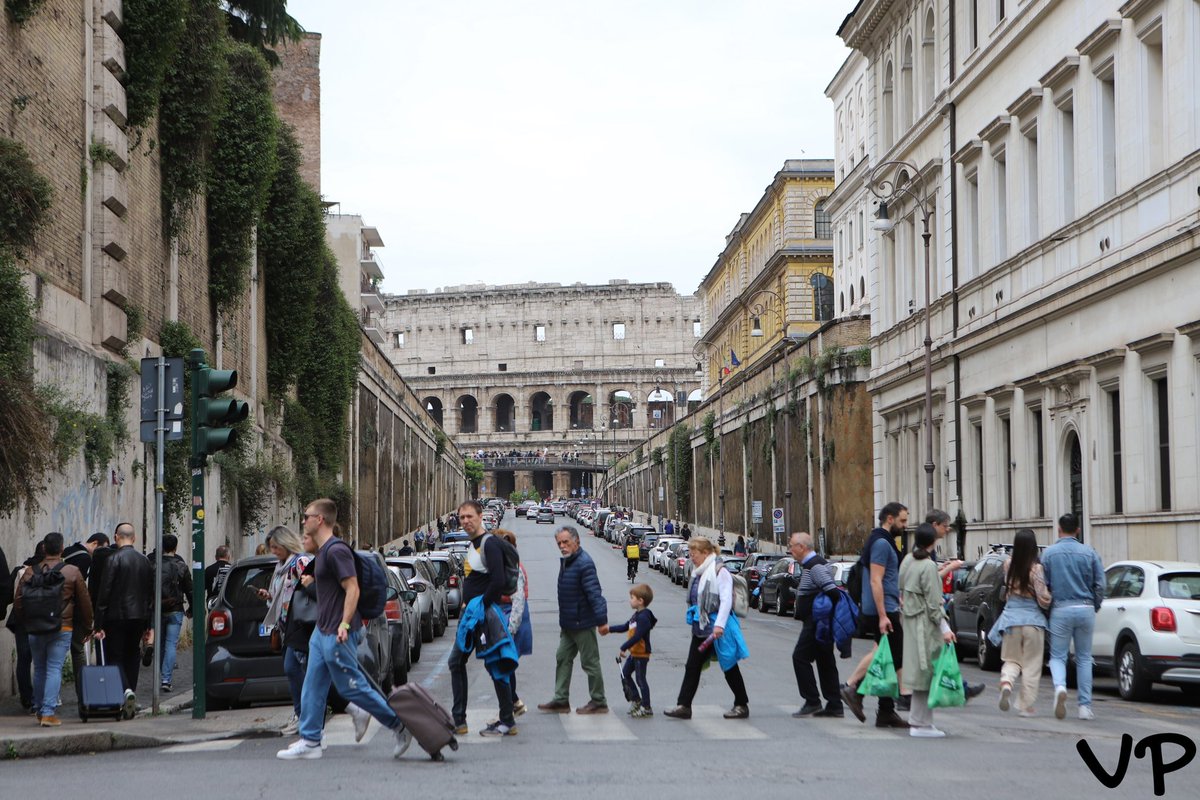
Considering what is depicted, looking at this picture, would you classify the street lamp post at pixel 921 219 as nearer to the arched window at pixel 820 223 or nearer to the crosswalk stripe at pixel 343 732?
the crosswalk stripe at pixel 343 732

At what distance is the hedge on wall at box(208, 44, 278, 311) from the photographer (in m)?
30.9

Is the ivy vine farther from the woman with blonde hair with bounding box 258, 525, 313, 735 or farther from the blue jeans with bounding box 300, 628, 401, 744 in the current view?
the blue jeans with bounding box 300, 628, 401, 744

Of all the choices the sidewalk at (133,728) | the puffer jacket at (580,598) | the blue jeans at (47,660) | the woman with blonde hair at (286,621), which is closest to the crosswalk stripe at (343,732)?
the woman with blonde hair at (286,621)

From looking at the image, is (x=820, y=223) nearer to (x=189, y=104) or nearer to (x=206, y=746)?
(x=189, y=104)

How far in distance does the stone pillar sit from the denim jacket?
152 meters

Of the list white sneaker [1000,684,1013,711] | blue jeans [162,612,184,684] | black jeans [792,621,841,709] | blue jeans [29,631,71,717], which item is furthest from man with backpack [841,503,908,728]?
blue jeans [162,612,184,684]

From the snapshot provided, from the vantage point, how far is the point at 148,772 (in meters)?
10.9

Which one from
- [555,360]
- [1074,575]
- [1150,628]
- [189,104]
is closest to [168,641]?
[1074,575]

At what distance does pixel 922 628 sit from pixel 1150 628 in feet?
17.0

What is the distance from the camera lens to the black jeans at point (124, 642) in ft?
49.9

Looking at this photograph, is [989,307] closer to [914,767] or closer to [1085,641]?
[1085,641]

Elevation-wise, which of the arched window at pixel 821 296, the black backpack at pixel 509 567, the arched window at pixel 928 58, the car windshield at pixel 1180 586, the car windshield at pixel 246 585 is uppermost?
the arched window at pixel 928 58

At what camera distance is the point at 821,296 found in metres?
76.9

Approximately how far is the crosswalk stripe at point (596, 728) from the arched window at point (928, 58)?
2738 cm
